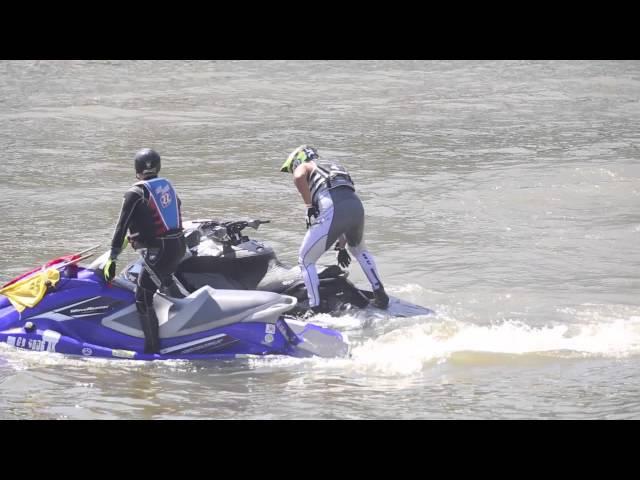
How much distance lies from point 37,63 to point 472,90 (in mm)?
12873

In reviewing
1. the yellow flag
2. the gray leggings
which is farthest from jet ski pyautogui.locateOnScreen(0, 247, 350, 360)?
the gray leggings

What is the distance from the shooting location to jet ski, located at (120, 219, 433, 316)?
37.8 feet

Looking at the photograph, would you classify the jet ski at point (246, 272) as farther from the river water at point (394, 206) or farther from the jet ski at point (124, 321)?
the jet ski at point (124, 321)

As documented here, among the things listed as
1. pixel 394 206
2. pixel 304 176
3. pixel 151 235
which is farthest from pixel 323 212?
pixel 394 206

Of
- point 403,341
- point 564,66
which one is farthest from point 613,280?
point 564,66

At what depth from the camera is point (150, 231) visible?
1007 cm

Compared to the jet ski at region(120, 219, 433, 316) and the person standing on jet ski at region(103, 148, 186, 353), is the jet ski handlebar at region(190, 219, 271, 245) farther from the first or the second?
the person standing on jet ski at region(103, 148, 186, 353)

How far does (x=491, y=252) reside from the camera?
15.5 meters

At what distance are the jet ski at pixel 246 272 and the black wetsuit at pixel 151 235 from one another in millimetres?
1077

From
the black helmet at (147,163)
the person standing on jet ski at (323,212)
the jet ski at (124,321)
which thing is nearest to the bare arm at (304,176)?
the person standing on jet ski at (323,212)

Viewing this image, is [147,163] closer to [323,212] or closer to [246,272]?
[246,272]

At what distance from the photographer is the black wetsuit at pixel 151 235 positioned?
32.6 ft

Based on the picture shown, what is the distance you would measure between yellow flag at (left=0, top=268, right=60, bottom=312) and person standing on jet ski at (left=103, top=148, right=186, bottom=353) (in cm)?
60

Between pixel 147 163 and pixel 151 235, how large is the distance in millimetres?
660
